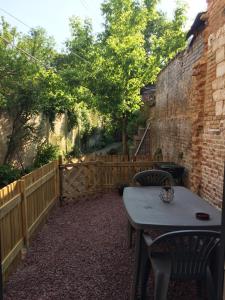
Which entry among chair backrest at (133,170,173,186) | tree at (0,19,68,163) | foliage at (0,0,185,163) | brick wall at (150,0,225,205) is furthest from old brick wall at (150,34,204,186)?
tree at (0,19,68,163)

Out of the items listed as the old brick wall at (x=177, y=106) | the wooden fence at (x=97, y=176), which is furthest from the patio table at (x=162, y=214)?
the wooden fence at (x=97, y=176)

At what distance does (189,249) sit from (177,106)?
226 inches

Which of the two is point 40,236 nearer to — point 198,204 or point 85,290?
point 85,290

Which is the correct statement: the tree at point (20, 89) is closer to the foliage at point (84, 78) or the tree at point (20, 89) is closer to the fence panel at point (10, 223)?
the foliage at point (84, 78)

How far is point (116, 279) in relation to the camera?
12.1 feet

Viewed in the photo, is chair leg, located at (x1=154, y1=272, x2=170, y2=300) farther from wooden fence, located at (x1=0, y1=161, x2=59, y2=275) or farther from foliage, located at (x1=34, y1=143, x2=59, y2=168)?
foliage, located at (x1=34, y1=143, x2=59, y2=168)

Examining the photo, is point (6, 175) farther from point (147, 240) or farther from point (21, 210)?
point (147, 240)

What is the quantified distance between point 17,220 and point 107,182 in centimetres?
442

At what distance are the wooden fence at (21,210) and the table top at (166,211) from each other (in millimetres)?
1549

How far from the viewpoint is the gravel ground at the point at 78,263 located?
3.39 m

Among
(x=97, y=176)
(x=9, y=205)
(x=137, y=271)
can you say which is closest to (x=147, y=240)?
(x=137, y=271)

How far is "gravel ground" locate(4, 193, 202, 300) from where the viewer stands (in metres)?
3.39

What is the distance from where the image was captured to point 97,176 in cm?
827

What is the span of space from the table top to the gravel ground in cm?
92
